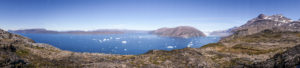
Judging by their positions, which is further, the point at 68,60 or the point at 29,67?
the point at 68,60

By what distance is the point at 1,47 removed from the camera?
1470 inches

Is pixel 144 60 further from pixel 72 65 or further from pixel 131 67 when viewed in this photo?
pixel 72 65

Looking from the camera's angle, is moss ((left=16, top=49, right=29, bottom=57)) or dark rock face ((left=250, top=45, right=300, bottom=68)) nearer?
dark rock face ((left=250, top=45, right=300, bottom=68))

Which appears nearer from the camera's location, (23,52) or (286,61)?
(286,61)

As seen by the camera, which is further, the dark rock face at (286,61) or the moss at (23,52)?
the moss at (23,52)

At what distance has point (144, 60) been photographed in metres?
45.7

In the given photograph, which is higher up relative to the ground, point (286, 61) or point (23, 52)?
point (286, 61)

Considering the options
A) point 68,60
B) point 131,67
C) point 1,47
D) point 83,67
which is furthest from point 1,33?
point 131,67

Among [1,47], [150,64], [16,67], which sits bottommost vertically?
[150,64]

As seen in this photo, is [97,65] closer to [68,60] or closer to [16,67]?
[68,60]

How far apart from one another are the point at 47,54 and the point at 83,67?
15.7 metres

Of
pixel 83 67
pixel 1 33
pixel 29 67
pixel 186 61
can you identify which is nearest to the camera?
pixel 29 67

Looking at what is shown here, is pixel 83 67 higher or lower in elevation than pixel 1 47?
lower

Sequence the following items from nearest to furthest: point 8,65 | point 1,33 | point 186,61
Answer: point 8,65, point 186,61, point 1,33
